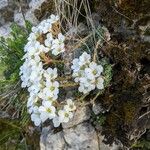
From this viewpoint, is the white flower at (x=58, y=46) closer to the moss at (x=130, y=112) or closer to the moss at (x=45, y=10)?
the moss at (x=130, y=112)

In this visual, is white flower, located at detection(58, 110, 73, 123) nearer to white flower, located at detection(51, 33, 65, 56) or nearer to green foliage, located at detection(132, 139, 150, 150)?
white flower, located at detection(51, 33, 65, 56)

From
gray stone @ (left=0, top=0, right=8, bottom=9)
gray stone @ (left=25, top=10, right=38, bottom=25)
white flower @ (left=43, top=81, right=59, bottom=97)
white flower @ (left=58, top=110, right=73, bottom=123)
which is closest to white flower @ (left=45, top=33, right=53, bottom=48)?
white flower @ (left=43, top=81, right=59, bottom=97)

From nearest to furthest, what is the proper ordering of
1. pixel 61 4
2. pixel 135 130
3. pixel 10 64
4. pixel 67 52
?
pixel 135 130
pixel 67 52
pixel 61 4
pixel 10 64

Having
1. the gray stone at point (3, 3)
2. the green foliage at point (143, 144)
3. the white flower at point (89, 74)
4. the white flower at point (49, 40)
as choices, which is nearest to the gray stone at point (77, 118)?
the white flower at point (89, 74)

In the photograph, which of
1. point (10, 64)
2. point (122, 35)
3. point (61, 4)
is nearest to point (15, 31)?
point (10, 64)

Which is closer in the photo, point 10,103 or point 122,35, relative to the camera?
point 122,35

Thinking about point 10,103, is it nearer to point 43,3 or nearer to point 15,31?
point 15,31
